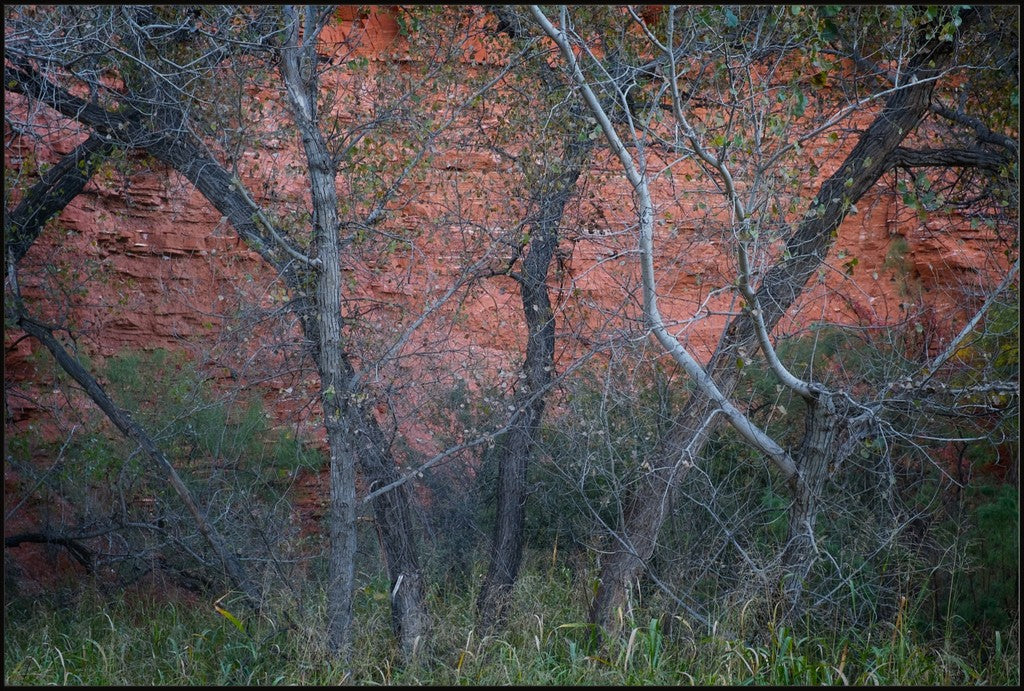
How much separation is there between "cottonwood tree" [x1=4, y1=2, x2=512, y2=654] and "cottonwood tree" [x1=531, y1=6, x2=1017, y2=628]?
1.32m

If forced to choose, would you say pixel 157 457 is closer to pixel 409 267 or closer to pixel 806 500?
pixel 409 267

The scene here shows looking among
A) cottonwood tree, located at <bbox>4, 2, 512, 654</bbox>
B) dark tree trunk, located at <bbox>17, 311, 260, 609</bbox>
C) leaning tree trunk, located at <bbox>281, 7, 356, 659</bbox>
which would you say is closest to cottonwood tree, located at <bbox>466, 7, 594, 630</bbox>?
cottonwood tree, located at <bbox>4, 2, 512, 654</bbox>

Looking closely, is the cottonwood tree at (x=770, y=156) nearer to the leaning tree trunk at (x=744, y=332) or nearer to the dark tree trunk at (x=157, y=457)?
the leaning tree trunk at (x=744, y=332)

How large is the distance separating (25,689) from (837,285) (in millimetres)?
8150

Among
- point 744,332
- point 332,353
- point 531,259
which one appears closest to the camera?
point 332,353

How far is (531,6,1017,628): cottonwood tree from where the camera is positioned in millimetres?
4586

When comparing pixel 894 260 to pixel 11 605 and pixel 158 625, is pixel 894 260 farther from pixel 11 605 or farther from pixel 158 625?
pixel 11 605

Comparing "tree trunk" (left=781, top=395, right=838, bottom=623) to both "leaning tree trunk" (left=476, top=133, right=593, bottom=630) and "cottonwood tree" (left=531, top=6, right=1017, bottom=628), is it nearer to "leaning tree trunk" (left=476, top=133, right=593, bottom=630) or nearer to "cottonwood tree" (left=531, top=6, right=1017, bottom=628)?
"cottonwood tree" (left=531, top=6, right=1017, bottom=628)

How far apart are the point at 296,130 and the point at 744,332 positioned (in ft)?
10.5

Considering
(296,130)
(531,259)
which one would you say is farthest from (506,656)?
(296,130)

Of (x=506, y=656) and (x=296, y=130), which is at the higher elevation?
(x=296, y=130)

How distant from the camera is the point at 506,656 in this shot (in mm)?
5137

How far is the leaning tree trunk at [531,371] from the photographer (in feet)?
20.1

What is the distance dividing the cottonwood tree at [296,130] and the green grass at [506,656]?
208mm
